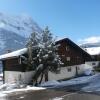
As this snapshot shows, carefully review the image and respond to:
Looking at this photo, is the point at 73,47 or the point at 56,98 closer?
the point at 56,98

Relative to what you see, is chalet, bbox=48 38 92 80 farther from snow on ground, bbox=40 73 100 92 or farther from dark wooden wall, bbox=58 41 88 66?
snow on ground, bbox=40 73 100 92

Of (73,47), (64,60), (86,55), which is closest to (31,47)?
(64,60)

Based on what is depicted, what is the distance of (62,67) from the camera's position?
47.8 metres

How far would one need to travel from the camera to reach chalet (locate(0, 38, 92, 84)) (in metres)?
41.6

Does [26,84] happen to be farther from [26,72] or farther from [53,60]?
[53,60]

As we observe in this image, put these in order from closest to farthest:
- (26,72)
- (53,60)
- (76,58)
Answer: (53,60), (26,72), (76,58)

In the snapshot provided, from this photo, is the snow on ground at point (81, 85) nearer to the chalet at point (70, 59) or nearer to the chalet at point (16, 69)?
the chalet at point (16, 69)

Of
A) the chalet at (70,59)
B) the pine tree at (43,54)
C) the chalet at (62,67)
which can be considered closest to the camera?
the pine tree at (43,54)

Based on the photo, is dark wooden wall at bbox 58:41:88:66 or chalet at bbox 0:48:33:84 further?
dark wooden wall at bbox 58:41:88:66

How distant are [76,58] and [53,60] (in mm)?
13775

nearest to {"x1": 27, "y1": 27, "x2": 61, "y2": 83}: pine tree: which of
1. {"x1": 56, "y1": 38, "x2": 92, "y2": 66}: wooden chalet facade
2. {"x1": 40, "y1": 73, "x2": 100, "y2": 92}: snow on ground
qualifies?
{"x1": 40, "y1": 73, "x2": 100, "y2": 92}: snow on ground

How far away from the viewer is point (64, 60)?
48625 mm

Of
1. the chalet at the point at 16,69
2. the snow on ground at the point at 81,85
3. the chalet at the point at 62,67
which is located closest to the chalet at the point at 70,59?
the chalet at the point at 62,67

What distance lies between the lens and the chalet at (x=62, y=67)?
41625 millimetres
